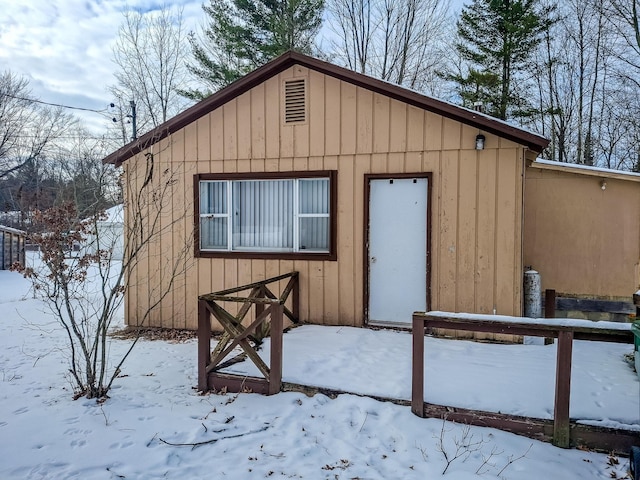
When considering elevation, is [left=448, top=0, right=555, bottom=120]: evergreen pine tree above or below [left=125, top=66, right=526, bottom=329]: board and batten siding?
→ above

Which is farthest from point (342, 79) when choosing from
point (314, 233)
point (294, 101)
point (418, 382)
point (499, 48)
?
point (499, 48)

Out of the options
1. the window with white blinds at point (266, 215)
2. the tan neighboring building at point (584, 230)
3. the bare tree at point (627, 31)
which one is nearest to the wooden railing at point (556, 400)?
the window with white blinds at point (266, 215)

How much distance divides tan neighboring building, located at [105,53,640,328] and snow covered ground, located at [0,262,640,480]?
3.62 feet

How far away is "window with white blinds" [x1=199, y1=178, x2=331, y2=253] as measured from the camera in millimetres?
6488

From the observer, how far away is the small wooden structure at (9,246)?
15.7 m

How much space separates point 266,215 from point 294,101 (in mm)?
1793

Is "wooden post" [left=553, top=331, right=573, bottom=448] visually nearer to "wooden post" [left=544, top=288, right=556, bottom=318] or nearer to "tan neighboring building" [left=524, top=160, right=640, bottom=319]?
"wooden post" [left=544, top=288, right=556, bottom=318]

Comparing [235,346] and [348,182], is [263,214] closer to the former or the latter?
[348,182]

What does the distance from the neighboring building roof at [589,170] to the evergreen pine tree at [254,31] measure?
12.1 metres

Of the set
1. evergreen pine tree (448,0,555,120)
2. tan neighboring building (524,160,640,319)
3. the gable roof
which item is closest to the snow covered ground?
tan neighboring building (524,160,640,319)

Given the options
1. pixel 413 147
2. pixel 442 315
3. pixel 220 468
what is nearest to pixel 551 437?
pixel 442 315

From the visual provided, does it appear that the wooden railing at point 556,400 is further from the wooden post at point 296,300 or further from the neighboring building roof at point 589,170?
the neighboring building roof at point 589,170

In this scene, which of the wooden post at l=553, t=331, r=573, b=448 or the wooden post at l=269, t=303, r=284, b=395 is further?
the wooden post at l=269, t=303, r=284, b=395

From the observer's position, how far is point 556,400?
3254 millimetres
